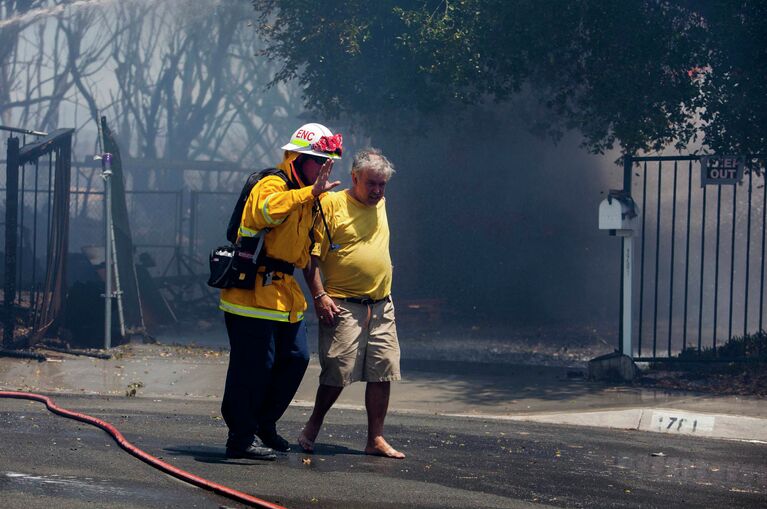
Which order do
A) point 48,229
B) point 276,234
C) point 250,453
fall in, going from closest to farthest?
1. point 276,234
2. point 250,453
3. point 48,229

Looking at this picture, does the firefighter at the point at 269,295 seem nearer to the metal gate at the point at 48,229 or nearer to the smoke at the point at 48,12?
the metal gate at the point at 48,229

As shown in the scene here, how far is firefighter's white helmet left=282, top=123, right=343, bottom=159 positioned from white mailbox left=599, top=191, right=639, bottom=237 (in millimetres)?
5488

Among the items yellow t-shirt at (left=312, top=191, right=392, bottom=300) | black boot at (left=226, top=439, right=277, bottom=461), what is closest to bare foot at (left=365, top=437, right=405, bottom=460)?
black boot at (left=226, top=439, right=277, bottom=461)

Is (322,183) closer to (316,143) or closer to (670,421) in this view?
(316,143)

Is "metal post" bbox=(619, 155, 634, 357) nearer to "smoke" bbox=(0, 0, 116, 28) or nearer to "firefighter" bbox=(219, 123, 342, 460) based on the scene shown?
"firefighter" bbox=(219, 123, 342, 460)

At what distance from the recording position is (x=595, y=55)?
40.4 ft

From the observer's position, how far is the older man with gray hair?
230 inches

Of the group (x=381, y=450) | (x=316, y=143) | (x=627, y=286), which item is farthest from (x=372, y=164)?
(x=627, y=286)

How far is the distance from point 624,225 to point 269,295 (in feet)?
19.2

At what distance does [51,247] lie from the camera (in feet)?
38.2

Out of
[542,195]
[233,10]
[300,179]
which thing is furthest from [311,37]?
[233,10]

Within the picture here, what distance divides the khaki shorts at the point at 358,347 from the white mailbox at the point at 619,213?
5.02 m

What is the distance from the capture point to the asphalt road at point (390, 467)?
4.81 metres

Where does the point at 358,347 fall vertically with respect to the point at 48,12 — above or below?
below
